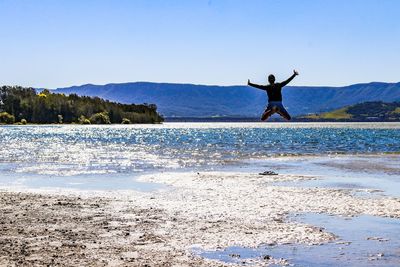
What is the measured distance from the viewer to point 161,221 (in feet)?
79.0

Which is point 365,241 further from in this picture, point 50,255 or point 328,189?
point 328,189

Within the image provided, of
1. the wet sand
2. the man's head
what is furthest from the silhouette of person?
the wet sand

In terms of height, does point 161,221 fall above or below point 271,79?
below

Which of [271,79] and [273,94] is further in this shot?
[273,94]

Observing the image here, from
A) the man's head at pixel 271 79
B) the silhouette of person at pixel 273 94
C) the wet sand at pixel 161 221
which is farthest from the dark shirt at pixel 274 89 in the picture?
the wet sand at pixel 161 221

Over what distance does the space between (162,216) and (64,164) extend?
3397 centimetres

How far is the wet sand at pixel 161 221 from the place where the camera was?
18.0 metres

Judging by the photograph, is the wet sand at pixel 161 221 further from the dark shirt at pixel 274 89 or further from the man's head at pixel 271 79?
the man's head at pixel 271 79

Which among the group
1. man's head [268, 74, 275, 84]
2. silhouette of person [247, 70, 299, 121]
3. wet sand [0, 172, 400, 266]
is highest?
man's head [268, 74, 275, 84]

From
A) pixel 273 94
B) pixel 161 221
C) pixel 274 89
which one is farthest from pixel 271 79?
pixel 161 221

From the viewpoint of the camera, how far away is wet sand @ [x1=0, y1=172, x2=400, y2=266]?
1802cm

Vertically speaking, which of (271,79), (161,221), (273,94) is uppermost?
(271,79)

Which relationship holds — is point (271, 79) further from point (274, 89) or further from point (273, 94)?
point (273, 94)

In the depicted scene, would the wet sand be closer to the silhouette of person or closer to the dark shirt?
the silhouette of person
